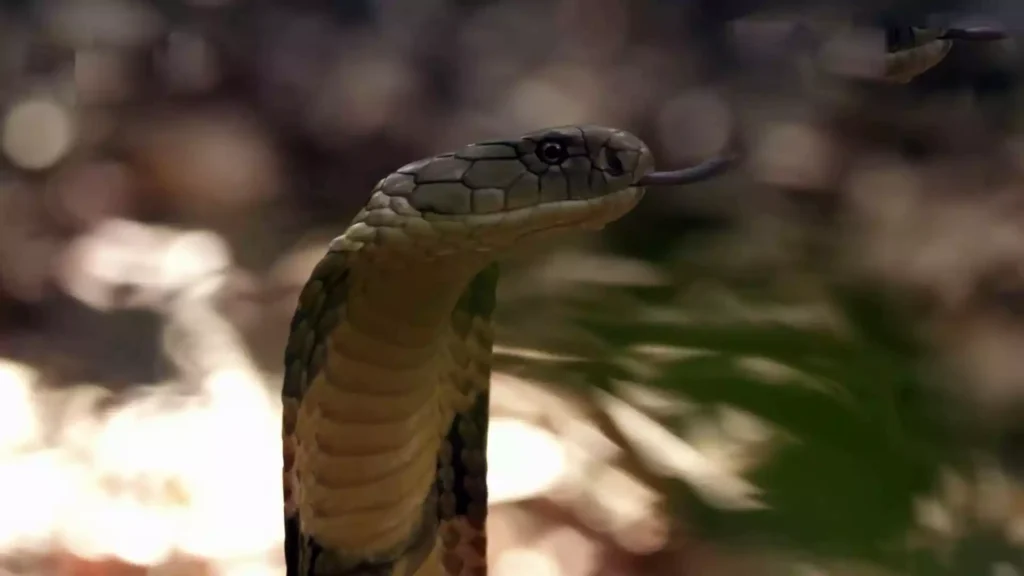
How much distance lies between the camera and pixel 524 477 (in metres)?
1.43

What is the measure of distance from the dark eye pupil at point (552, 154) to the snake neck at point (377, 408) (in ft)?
0.40

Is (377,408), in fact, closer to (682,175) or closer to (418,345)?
(418,345)

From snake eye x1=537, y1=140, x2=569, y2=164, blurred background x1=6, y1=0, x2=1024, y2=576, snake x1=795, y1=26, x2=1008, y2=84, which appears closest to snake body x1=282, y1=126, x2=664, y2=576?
snake eye x1=537, y1=140, x2=569, y2=164

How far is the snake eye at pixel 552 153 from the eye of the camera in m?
0.73

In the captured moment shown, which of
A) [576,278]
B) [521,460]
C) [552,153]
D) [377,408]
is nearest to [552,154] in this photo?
[552,153]

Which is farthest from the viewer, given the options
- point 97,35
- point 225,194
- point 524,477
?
point 524,477

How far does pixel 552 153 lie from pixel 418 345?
0.22 m

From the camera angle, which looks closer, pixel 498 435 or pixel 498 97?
pixel 498 97

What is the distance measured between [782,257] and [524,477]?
1.74 ft

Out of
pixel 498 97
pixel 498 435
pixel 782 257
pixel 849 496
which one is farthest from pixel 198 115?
pixel 849 496

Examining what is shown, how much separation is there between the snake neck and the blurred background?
1.33ft

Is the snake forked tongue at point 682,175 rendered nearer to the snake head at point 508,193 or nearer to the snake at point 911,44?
the snake head at point 508,193

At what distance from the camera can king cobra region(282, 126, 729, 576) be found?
2.37 ft

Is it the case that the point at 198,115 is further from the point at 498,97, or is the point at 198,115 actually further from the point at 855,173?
the point at 855,173
